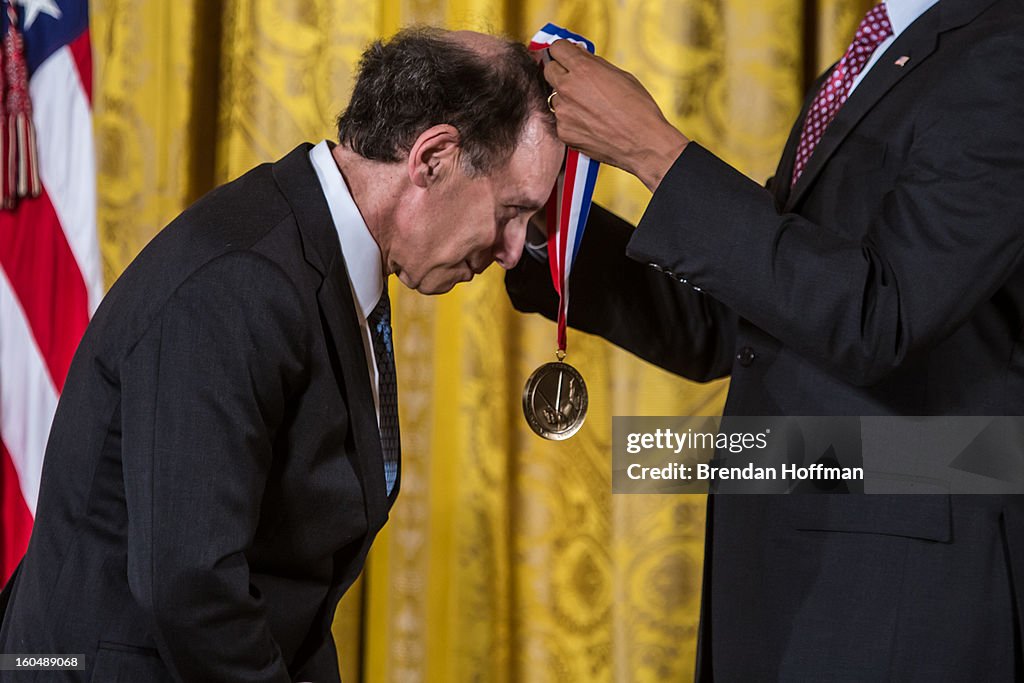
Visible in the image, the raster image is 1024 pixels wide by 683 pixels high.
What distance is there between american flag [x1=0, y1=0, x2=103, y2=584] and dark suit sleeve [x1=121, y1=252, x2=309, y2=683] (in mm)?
1256

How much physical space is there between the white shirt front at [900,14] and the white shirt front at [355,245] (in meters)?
0.63

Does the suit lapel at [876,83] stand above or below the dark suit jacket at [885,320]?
above

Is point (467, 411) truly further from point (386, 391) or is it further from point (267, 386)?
point (267, 386)

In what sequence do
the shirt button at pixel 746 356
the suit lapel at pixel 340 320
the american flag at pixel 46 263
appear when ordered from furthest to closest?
the american flag at pixel 46 263 < the shirt button at pixel 746 356 < the suit lapel at pixel 340 320

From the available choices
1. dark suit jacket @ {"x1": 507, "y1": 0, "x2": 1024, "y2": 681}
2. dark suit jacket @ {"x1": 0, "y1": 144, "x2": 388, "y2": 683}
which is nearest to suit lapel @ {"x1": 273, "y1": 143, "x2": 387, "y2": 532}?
dark suit jacket @ {"x1": 0, "y1": 144, "x2": 388, "y2": 683}

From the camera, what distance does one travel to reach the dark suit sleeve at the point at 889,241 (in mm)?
1154

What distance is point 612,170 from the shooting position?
214cm

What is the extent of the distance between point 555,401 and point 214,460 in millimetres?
632

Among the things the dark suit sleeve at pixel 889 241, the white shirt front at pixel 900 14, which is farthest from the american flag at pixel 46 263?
the white shirt front at pixel 900 14

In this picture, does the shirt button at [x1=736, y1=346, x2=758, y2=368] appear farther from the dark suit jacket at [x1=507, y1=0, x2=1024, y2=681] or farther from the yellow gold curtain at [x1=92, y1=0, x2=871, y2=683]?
the yellow gold curtain at [x1=92, y1=0, x2=871, y2=683]

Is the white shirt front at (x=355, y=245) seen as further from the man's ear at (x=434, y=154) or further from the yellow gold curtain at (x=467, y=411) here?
the yellow gold curtain at (x=467, y=411)

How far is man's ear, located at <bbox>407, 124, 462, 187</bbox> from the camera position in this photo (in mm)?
1159

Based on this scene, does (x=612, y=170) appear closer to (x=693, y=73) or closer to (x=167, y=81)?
(x=693, y=73)

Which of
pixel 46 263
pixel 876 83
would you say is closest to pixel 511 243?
pixel 876 83
